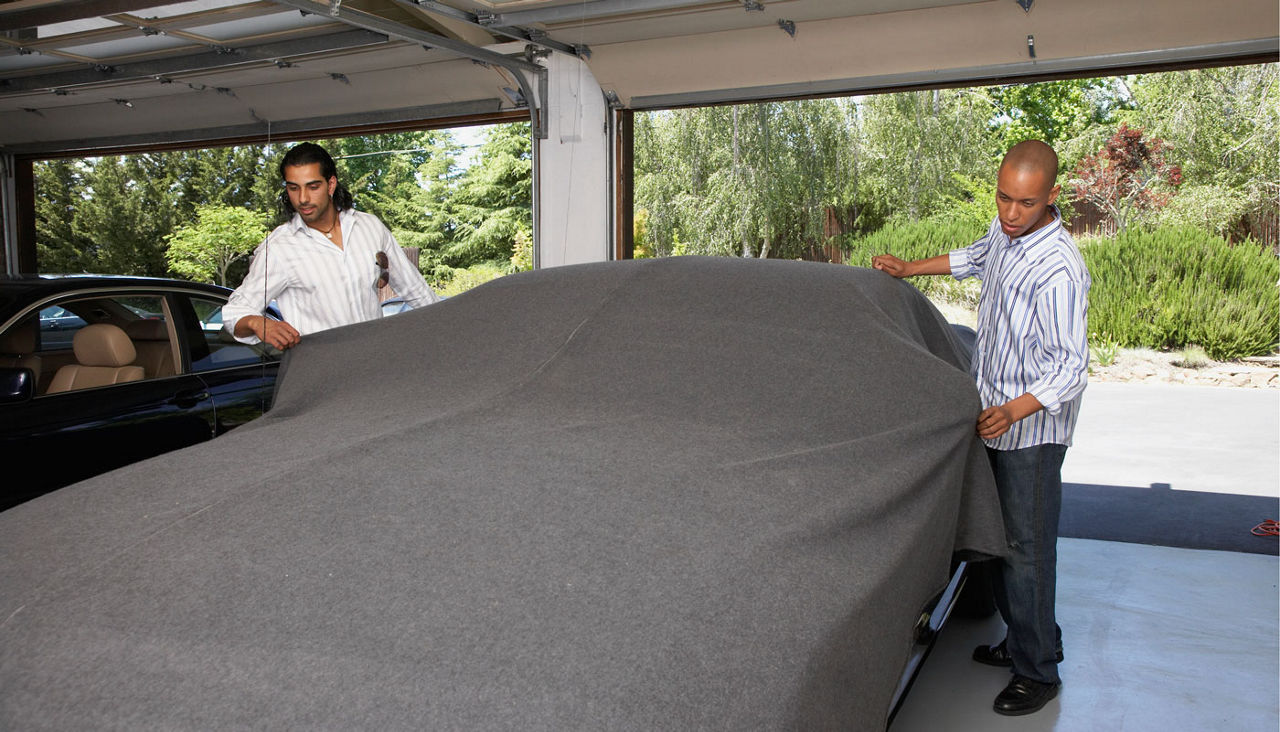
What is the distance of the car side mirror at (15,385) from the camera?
120 inches

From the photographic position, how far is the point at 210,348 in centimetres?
409

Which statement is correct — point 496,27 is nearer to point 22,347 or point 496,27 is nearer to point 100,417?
point 22,347

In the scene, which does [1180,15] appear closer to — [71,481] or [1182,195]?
[71,481]

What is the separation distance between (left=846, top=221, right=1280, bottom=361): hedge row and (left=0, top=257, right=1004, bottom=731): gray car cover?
34.2 feet

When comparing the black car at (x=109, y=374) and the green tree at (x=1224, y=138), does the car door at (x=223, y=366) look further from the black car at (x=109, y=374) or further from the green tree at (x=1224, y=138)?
the green tree at (x=1224, y=138)

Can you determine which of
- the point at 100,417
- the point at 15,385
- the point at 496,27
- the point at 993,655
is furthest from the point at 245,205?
the point at 993,655

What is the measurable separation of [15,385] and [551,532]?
2265 millimetres

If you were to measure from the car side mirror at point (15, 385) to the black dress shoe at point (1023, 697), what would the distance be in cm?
313

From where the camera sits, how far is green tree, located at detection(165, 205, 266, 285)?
1986 centimetres

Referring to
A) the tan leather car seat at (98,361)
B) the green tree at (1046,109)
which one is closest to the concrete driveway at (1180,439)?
the tan leather car seat at (98,361)

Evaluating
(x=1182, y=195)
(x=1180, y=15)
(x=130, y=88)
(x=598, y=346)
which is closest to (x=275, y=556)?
(x=598, y=346)

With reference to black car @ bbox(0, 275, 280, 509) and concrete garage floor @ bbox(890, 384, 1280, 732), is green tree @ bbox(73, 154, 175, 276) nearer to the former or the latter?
black car @ bbox(0, 275, 280, 509)

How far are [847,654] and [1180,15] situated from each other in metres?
5.20

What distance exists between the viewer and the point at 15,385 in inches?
121
